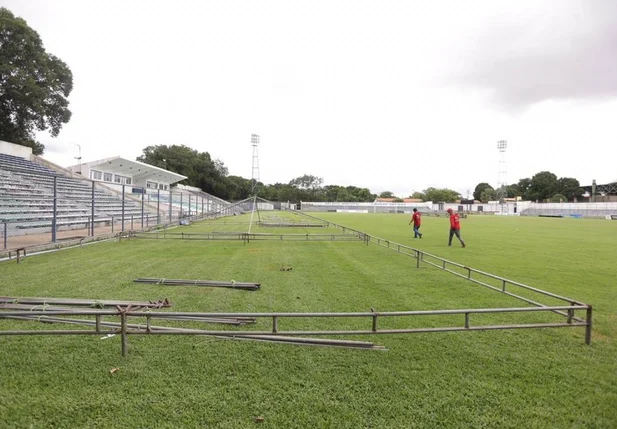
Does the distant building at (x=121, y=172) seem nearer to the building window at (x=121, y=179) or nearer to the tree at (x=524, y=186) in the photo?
the building window at (x=121, y=179)

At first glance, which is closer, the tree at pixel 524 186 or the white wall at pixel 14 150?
the white wall at pixel 14 150

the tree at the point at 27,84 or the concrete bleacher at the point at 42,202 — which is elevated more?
the tree at the point at 27,84

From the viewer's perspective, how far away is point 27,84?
31.1 metres

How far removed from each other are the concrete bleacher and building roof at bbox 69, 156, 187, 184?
9.88 meters

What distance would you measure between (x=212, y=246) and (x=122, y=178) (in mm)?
34228

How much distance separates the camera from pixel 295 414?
311 centimetres

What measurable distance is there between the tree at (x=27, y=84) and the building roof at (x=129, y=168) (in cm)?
637

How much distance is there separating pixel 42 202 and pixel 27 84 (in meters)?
19.6

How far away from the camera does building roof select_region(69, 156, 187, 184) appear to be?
119ft

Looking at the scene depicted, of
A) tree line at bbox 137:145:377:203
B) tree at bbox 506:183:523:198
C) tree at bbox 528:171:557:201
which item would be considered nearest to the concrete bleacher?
tree line at bbox 137:145:377:203

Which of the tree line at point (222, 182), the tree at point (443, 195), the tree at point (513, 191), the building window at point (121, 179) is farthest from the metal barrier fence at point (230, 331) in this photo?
the tree at point (513, 191)

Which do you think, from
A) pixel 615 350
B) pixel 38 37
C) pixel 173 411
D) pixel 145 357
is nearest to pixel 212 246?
pixel 145 357

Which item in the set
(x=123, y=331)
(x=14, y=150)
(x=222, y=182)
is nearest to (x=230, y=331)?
(x=123, y=331)

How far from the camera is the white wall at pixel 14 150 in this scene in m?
24.6
